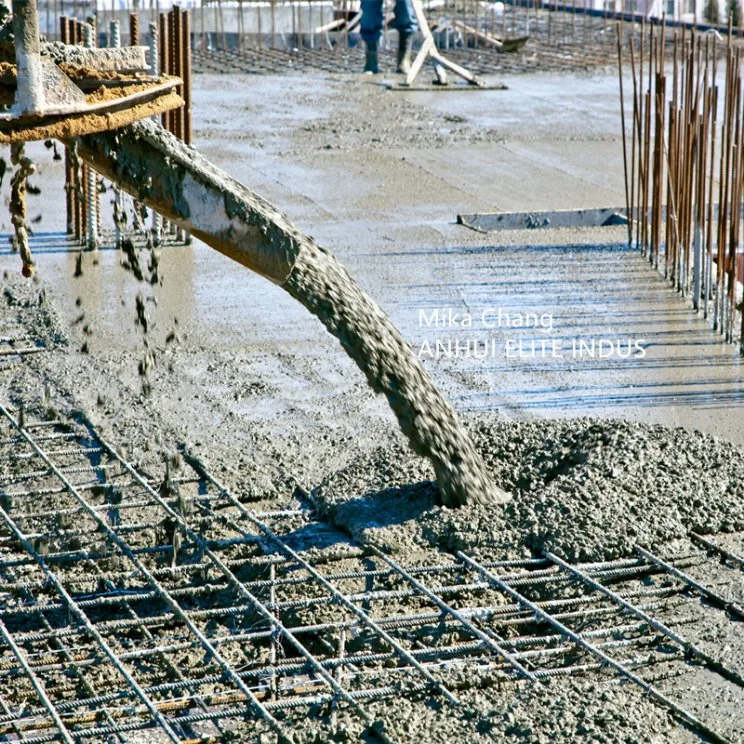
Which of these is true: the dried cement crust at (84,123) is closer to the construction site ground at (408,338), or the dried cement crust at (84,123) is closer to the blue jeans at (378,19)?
the construction site ground at (408,338)

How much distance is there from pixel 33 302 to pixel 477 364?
9.72 feet

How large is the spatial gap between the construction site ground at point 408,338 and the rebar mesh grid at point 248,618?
153mm

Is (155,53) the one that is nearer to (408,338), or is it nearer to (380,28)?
(408,338)

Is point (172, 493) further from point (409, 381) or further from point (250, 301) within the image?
point (250, 301)

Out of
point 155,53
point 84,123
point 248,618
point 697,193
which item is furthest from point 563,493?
point 155,53

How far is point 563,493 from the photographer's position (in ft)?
17.0

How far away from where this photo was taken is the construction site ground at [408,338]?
439 centimetres

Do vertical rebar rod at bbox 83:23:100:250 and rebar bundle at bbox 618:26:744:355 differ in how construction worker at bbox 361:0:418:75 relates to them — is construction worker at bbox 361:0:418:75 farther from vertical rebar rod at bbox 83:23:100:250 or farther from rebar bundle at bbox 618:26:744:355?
vertical rebar rod at bbox 83:23:100:250

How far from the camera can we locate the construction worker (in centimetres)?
1739

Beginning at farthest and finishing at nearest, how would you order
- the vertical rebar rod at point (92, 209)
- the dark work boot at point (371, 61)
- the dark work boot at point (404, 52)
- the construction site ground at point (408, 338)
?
the dark work boot at point (371, 61), the dark work boot at point (404, 52), the vertical rebar rod at point (92, 209), the construction site ground at point (408, 338)

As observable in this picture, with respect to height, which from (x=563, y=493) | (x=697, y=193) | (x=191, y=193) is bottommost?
(x=563, y=493)

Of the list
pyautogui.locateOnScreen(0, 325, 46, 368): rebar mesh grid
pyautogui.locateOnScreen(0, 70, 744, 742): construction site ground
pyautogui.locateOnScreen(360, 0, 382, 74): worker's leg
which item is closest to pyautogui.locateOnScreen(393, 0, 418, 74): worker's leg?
pyautogui.locateOnScreen(360, 0, 382, 74): worker's leg

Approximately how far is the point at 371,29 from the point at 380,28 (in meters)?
0.14

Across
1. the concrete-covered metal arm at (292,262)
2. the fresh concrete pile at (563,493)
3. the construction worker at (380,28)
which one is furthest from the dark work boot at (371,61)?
the concrete-covered metal arm at (292,262)
